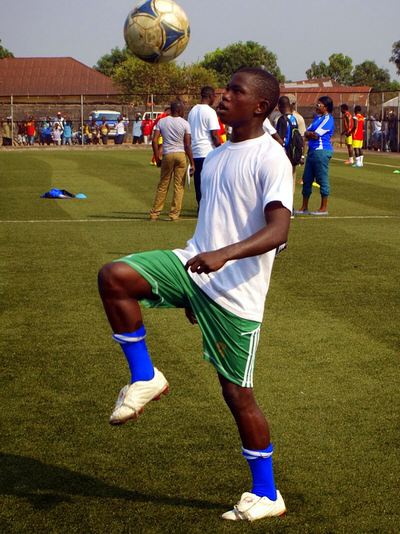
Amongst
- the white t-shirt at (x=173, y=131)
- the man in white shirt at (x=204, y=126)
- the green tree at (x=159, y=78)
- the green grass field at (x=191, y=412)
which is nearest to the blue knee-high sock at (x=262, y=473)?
the green grass field at (x=191, y=412)

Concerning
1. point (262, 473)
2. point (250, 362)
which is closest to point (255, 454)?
point (262, 473)

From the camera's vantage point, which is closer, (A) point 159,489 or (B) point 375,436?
(A) point 159,489

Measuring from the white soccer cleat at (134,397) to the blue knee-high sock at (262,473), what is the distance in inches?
19.7

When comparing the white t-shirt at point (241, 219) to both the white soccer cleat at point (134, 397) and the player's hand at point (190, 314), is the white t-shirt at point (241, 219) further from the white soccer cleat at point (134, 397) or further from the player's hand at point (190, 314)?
the white soccer cleat at point (134, 397)

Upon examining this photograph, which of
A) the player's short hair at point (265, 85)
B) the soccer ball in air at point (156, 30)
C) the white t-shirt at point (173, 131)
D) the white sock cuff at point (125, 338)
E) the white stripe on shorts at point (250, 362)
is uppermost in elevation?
the soccer ball in air at point (156, 30)

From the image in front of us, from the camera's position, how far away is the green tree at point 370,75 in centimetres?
12393

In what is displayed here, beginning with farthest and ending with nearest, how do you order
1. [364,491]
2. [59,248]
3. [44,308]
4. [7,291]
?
[59,248]
[7,291]
[44,308]
[364,491]

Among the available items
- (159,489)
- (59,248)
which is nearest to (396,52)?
(59,248)

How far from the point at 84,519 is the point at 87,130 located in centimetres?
4251

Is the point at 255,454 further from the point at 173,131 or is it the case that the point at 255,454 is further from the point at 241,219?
the point at 173,131

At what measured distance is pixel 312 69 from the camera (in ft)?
438

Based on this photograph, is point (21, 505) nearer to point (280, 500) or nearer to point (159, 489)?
point (159, 489)

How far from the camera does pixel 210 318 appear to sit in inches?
133

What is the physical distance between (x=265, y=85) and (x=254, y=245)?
80 cm
